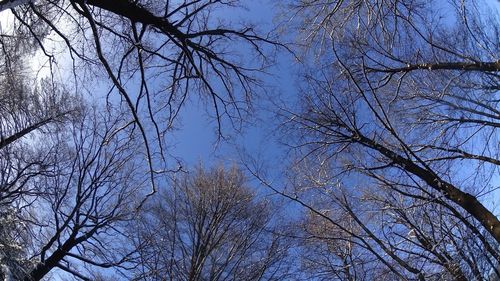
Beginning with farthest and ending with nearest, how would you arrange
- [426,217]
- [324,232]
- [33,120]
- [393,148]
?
1. [33,120]
2. [324,232]
3. [393,148]
4. [426,217]

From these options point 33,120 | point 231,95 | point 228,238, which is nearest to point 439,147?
point 231,95

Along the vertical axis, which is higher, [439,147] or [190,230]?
[190,230]

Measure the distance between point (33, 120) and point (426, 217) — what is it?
26.8 feet

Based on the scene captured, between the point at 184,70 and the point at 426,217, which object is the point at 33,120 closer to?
the point at 184,70

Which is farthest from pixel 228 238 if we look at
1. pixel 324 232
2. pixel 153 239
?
pixel 324 232

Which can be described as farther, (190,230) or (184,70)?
(190,230)

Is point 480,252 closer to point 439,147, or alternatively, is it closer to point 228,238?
point 439,147

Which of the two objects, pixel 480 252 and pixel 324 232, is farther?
pixel 324 232

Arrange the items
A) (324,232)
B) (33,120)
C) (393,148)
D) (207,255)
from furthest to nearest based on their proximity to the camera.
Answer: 1. (207,255)
2. (33,120)
3. (324,232)
4. (393,148)

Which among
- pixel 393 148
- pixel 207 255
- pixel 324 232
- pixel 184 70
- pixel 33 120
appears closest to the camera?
pixel 184 70

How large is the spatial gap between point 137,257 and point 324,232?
4.94 m

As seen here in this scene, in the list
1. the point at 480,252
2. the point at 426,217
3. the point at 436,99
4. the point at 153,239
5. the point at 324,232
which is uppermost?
the point at 153,239

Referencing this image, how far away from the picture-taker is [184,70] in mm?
5969

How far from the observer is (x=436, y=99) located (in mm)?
7543
